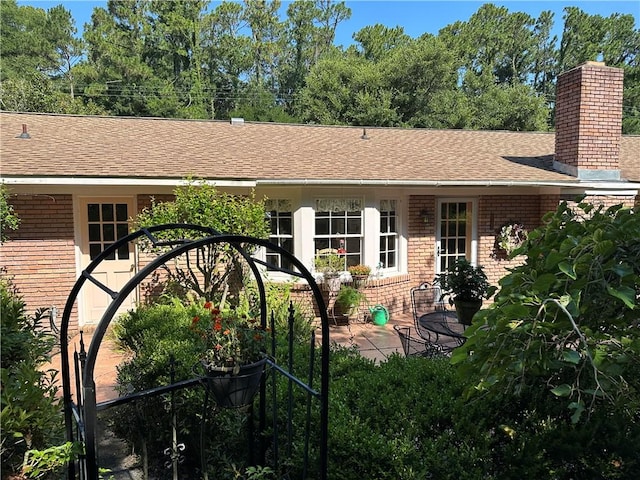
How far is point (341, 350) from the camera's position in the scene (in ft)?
13.6

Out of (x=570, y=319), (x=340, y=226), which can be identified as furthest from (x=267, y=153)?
(x=570, y=319)

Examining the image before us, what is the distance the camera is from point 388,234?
9.44 meters

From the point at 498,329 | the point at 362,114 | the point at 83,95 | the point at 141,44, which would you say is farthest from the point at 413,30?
the point at 498,329

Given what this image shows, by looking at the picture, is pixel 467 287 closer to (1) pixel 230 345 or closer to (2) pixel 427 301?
(1) pixel 230 345

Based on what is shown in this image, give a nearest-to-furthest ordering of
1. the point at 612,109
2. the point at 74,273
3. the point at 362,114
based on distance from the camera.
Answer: the point at 74,273
the point at 612,109
the point at 362,114

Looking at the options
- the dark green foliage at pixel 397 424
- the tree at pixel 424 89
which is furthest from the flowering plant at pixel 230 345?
the tree at pixel 424 89

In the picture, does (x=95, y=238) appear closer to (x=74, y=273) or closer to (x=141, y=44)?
(x=74, y=273)


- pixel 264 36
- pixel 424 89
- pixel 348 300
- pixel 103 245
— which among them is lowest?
pixel 348 300

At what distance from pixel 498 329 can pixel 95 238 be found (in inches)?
312

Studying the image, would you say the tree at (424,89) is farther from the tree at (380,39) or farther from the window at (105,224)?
the window at (105,224)

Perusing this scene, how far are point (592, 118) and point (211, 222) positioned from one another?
25.0 ft

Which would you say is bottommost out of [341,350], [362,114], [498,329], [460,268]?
[341,350]

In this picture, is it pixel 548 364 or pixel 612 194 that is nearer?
pixel 548 364

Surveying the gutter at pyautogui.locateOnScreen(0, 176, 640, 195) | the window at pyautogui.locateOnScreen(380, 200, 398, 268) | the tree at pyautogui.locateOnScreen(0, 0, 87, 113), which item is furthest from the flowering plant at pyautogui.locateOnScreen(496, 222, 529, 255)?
the tree at pyautogui.locateOnScreen(0, 0, 87, 113)
